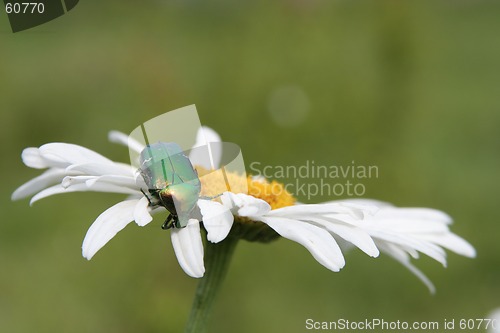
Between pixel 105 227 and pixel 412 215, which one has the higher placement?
pixel 105 227

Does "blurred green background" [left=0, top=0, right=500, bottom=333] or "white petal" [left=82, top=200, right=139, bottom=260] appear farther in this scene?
"blurred green background" [left=0, top=0, right=500, bottom=333]

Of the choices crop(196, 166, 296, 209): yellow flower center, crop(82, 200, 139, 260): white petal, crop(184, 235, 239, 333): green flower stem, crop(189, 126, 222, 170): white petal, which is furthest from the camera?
crop(189, 126, 222, 170): white petal

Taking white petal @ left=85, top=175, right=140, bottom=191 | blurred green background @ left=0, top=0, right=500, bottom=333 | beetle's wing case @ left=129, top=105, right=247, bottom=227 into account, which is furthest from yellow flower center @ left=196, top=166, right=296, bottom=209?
blurred green background @ left=0, top=0, right=500, bottom=333

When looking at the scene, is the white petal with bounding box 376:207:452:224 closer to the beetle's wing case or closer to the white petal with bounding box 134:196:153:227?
the beetle's wing case

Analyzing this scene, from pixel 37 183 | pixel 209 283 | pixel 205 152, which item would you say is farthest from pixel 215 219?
pixel 205 152

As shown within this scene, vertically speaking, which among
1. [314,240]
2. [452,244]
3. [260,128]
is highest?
[314,240]

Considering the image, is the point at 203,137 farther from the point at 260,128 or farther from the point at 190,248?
the point at 260,128

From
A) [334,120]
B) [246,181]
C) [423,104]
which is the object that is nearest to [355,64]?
[423,104]
